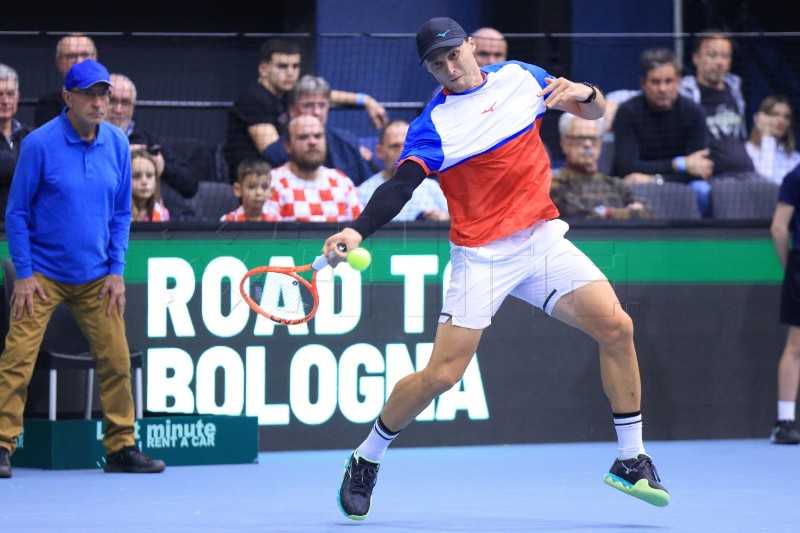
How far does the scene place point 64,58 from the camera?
9227 millimetres

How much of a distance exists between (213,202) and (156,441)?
6.07 feet

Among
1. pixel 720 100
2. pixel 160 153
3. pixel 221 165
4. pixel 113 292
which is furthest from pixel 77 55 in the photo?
pixel 720 100

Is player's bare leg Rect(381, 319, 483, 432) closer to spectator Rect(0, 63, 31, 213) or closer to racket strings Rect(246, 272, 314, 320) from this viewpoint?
racket strings Rect(246, 272, 314, 320)

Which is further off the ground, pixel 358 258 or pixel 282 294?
pixel 358 258

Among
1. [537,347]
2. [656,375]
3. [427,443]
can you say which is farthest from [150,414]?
[656,375]

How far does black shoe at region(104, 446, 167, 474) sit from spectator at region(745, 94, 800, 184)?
519cm

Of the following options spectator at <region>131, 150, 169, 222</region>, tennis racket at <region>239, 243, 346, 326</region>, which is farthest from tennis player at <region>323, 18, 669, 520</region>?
spectator at <region>131, 150, 169, 222</region>

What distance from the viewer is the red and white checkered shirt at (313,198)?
9453mm

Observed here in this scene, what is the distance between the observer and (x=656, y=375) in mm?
9680

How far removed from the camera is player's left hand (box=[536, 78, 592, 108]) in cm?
627

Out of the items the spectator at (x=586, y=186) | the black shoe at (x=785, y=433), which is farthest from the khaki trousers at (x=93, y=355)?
the black shoe at (x=785, y=433)

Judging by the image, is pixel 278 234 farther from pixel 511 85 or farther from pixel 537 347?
pixel 511 85

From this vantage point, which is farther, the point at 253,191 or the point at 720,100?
the point at 720,100

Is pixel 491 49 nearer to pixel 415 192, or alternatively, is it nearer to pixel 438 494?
pixel 415 192
